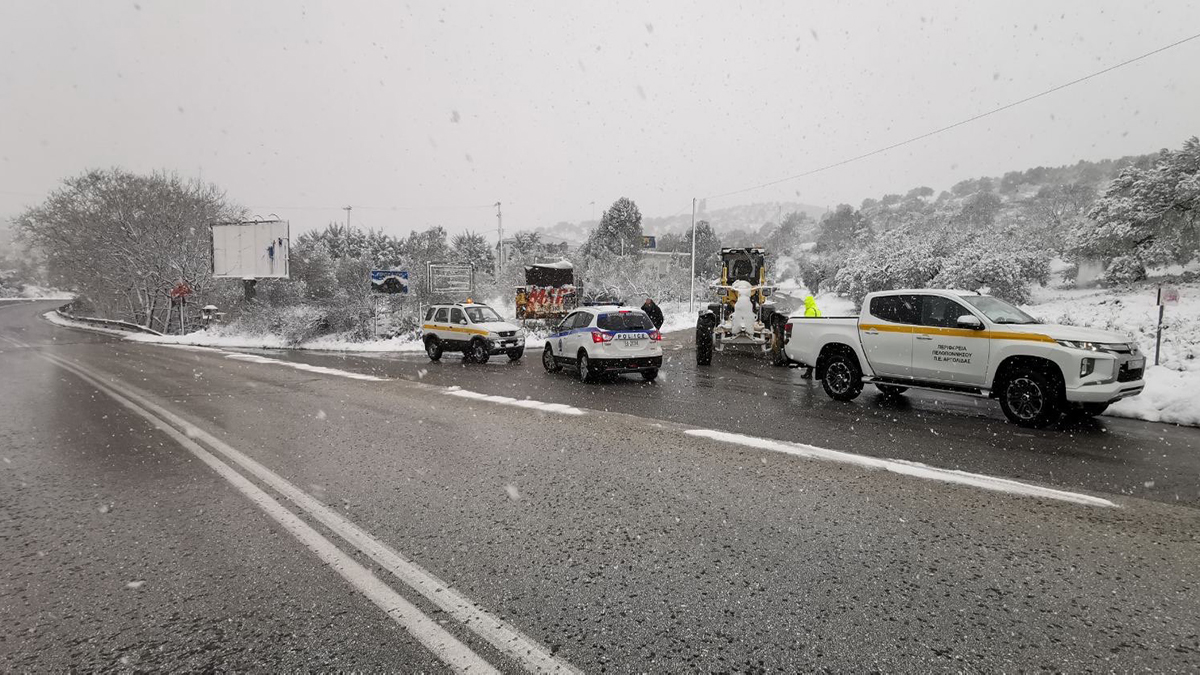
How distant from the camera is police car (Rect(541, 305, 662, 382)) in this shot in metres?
12.7

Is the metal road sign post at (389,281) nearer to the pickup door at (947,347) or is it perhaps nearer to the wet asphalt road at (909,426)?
the wet asphalt road at (909,426)

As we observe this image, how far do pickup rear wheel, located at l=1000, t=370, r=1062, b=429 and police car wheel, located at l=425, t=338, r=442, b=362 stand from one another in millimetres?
15299

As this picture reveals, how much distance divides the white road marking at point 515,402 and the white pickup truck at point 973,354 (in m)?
4.70

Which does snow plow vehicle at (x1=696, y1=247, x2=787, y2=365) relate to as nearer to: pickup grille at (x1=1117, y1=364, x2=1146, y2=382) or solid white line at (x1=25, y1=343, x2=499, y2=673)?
pickup grille at (x1=1117, y1=364, x2=1146, y2=382)

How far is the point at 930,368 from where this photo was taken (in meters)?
8.91

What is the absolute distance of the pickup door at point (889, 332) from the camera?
30.2 ft

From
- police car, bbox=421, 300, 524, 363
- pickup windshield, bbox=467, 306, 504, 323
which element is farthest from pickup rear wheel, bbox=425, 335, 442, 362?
pickup windshield, bbox=467, 306, 504, 323

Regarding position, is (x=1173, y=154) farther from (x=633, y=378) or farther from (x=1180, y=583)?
(x=1180, y=583)

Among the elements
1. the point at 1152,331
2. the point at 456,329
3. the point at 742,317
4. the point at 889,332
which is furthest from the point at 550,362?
the point at 1152,331

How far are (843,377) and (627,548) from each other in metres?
7.41

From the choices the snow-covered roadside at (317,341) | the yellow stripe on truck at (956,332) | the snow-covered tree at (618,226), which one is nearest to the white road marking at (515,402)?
the yellow stripe on truck at (956,332)

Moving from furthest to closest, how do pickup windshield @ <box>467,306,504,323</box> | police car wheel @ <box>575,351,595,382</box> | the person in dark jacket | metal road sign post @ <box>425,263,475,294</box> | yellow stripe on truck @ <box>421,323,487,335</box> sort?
metal road sign post @ <box>425,263,475,294</box> → the person in dark jacket → pickup windshield @ <box>467,306,504,323</box> → yellow stripe on truck @ <box>421,323,487,335</box> → police car wheel @ <box>575,351,595,382</box>

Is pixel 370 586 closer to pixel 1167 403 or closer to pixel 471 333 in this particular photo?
pixel 1167 403

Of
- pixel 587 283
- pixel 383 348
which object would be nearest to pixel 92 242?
pixel 383 348
